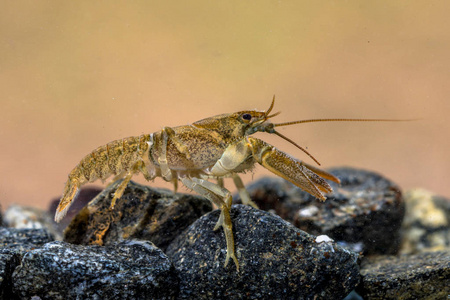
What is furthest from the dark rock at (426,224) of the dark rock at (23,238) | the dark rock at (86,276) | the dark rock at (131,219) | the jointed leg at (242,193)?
the dark rock at (23,238)

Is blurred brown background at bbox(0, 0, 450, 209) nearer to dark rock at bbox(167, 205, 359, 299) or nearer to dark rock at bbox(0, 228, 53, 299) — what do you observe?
dark rock at bbox(0, 228, 53, 299)

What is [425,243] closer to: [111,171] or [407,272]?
[407,272]

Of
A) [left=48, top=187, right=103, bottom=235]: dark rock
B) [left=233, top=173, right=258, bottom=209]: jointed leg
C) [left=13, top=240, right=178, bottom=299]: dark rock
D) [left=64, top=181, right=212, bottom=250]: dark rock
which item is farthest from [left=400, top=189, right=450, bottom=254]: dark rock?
[left=48, top=187, right=103, bottom=235]: dark rock

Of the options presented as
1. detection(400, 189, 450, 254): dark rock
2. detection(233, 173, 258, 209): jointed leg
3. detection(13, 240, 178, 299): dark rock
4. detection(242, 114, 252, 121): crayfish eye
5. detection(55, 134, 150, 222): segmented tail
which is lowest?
detection(400, 189, 450, 254): dark rock

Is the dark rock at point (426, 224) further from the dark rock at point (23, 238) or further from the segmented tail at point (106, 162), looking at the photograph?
the dark rock at point (23, 238)

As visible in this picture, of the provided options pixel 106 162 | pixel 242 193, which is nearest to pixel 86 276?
pixel 106 162

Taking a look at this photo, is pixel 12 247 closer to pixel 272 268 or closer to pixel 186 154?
pixel 186 154

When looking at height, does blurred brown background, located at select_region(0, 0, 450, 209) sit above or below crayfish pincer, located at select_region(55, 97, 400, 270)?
above
